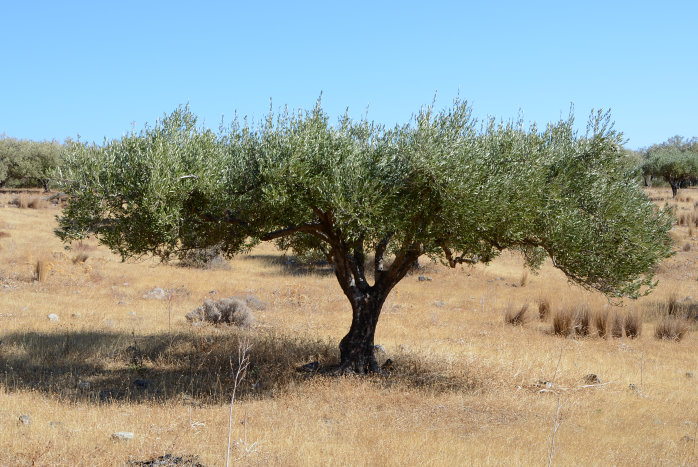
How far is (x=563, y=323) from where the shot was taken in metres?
22.4

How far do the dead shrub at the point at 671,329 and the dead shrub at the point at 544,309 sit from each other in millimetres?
4243

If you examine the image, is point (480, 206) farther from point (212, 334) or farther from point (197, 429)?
point (212, 334)

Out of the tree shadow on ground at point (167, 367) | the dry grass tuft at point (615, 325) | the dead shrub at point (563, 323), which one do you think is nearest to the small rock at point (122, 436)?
the tree shadow on ground at point (167, 367)

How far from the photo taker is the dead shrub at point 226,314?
69.2 ft

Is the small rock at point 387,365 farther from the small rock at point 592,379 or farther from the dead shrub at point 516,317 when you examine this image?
the dead shrub at point 516,317

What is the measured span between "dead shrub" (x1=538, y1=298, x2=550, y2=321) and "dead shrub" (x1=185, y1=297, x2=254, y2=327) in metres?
12.5

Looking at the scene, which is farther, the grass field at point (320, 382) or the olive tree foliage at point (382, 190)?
the olive tree foliage at point (382, 190)

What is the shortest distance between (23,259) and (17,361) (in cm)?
1813

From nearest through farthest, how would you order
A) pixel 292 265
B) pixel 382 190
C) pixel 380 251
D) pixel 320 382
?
pixel 382 190 < pixel 320 382 < pixel 380 251 < pixel 292 265

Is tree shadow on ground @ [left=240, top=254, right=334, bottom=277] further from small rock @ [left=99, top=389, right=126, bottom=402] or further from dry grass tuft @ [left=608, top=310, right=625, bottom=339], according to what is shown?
small rock @ [left=99, top=389, right=126, bottom=402]

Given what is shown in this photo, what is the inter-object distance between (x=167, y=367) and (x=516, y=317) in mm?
14350

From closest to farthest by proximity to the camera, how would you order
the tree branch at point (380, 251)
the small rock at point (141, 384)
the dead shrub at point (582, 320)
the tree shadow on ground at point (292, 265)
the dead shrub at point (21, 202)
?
1. the small rock at point (141, 384)
2. the tree branch at point (380, 251)
3. the dead shrub at point (582, 320)
4. the tree shadow on ground at point (292, 265)
5. the dead shrub at point (21, 202)

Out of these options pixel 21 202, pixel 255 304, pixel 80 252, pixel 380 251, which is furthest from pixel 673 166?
pixel 21 202

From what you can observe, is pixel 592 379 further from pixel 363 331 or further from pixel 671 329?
pixel 671 329
